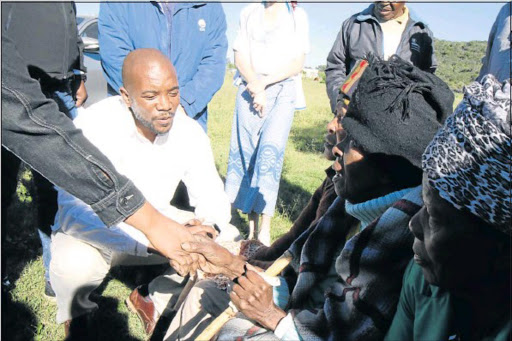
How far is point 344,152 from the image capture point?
2.21 metres

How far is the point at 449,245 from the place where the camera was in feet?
4.45

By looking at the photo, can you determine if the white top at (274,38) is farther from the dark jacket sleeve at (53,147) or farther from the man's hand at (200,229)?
the dark jacket sleeve at (53,147)

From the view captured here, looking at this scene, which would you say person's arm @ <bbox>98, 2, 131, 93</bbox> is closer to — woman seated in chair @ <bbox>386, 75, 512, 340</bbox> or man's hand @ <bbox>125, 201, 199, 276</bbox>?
man's hand @ <bbox>125, 201, 199, 276</bbox>

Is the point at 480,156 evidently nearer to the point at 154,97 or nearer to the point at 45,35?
the point at 154,97

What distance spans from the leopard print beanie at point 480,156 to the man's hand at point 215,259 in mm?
1320

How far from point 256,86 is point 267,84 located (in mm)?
111

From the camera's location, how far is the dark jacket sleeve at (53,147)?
1836 mm

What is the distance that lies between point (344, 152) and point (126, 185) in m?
0.99

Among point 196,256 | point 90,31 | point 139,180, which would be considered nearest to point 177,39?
point 139,180

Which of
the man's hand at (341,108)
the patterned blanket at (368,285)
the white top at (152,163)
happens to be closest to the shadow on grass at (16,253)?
the white top at (152,163)

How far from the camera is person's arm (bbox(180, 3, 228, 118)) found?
4.10 m

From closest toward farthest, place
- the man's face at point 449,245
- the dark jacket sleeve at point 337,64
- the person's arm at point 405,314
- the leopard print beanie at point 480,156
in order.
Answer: the leopard print beanie at point 480,156 → the man's face at point 449,245 → the person's arm at point 405,314 → the dark jacket sleeve at point 337,64

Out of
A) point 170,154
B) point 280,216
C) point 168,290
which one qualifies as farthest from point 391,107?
point 280,216

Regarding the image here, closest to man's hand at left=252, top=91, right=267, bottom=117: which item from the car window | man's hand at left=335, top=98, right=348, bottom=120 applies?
man's hand at left=335, top=98, right=348, bottom=120
